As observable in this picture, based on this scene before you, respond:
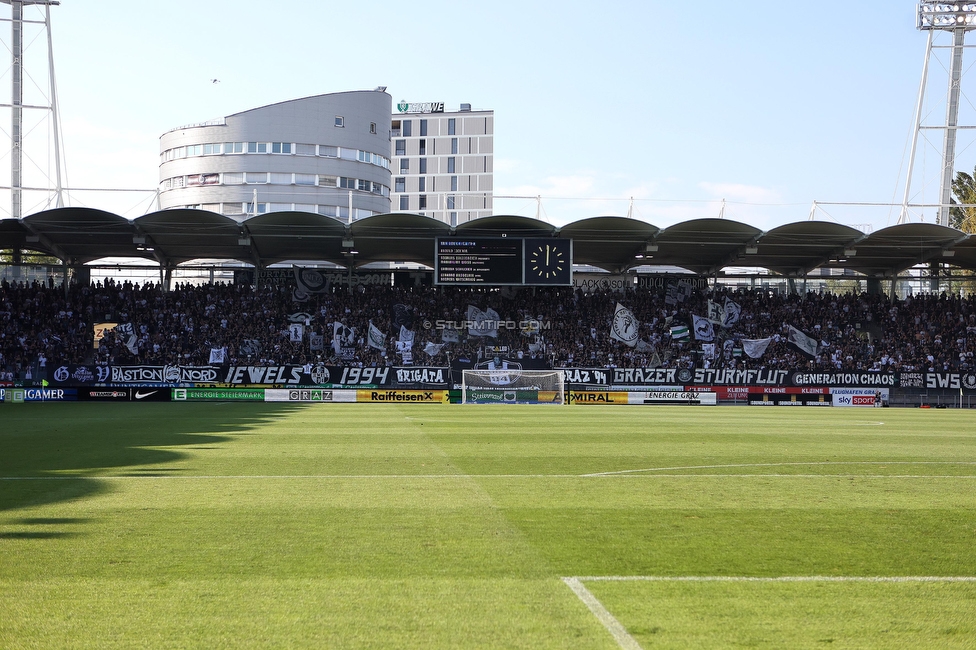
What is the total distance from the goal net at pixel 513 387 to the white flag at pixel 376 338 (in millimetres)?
7028

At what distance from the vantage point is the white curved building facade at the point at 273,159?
246ft

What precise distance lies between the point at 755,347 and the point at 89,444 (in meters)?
39.0

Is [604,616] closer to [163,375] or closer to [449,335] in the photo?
[163,375]

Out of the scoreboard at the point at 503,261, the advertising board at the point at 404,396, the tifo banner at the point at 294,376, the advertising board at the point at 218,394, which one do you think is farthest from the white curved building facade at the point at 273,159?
the advertising board at the point at 404,396

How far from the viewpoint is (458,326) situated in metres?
49.0

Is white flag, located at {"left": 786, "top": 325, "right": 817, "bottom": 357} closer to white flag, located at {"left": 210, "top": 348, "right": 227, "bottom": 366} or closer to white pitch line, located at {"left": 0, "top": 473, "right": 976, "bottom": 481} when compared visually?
white flag, located at {"left": 210, "top": 348, "right": 227, "bottom": 366}

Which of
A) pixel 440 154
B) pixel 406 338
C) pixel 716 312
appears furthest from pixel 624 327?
pixel 440 154

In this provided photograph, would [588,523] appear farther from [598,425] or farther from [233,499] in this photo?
[598,425]

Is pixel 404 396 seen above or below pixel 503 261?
below

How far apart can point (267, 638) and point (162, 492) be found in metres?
6.27

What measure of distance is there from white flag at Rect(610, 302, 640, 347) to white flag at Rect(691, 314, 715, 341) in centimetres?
347

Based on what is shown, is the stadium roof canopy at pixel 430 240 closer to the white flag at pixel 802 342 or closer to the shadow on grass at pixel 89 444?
the white flag at pixel 802 342

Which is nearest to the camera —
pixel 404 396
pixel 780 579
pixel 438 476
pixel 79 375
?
pixel 780 579

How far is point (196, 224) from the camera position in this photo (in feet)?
144
